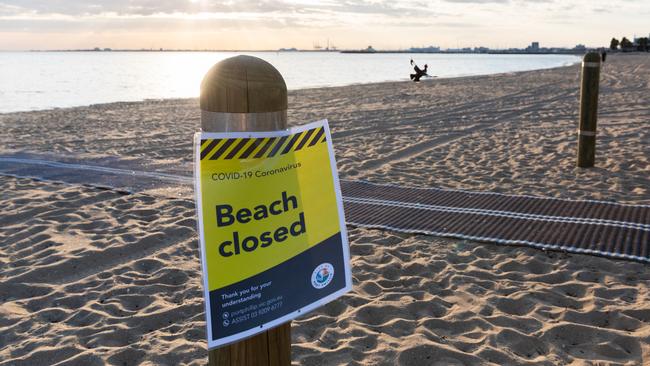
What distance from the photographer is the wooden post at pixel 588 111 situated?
7.95 meters

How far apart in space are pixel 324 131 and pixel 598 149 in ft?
28.7

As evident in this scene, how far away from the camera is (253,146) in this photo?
1.90 m

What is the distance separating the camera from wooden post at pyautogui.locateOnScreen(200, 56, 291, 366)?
1.84 metres

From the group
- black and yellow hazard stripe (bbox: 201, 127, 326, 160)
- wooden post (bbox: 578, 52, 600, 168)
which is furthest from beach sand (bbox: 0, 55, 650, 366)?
black and yellow hazard stripe (bbox: 201, 127, 326, 160)

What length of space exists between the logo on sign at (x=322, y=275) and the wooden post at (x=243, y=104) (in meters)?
0.28

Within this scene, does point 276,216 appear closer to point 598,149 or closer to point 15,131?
point 598,149

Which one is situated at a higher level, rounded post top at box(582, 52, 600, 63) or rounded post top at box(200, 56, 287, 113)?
rounded post top at box(582, 52, 600, 63)

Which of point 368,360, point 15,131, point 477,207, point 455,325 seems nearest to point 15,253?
point 368,360

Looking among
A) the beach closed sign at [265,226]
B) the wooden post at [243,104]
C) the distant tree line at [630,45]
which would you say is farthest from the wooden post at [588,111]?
the distant tree line at [630,45]

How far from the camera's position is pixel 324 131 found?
6.95ft

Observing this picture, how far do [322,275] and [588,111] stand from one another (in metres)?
7.27

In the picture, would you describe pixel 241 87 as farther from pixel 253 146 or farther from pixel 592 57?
pixel 592 57

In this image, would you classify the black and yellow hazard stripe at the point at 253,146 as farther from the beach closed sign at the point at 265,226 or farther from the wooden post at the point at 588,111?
the wooden post at the point at 588,111

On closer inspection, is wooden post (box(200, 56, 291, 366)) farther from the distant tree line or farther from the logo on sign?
the distant tree line
